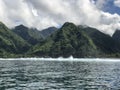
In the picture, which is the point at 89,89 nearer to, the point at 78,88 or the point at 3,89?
the point at 78,88

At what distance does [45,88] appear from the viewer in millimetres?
54875

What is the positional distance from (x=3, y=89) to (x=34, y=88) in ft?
19.8

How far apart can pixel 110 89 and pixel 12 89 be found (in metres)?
19.1

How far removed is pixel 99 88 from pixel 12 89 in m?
17.4

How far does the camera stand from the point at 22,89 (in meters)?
53.3

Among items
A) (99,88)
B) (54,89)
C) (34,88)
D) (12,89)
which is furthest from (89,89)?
(12,89)

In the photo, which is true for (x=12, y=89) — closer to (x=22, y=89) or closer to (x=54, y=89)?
(x=22, y=89)

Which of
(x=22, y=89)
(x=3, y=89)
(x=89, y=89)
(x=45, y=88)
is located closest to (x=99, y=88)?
(x=89, y=89)

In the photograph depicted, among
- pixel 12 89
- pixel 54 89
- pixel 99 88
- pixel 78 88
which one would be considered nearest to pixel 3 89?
pixel 12 89

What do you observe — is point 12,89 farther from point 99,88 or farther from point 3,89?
point 99,88

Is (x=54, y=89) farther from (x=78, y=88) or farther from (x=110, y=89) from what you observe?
(x=110, y=89)

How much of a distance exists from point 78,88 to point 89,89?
2.47 meters

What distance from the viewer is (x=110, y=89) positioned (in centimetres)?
5319

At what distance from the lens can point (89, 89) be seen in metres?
54.4
